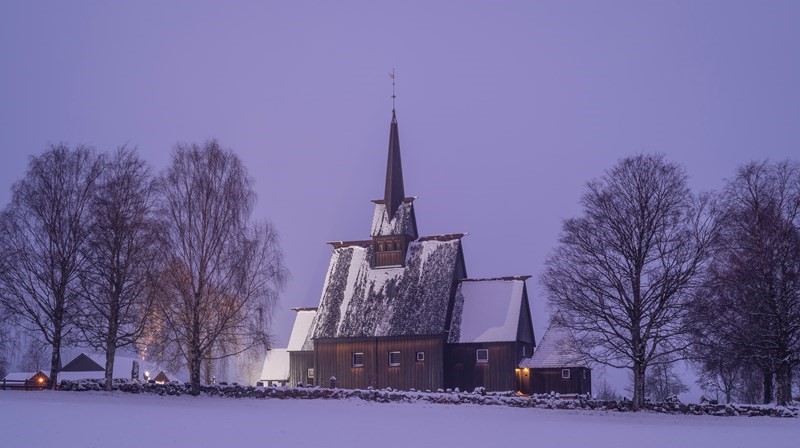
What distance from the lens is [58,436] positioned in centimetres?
1962

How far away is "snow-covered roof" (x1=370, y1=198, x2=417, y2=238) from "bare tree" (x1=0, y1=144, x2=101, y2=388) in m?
20.9

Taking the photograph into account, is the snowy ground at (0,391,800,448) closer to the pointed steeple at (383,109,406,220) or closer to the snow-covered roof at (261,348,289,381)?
the pointed steeple at (383,109,406,220)

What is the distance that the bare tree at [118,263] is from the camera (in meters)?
39.0

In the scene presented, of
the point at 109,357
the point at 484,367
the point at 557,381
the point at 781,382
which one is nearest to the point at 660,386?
the point at 557,381

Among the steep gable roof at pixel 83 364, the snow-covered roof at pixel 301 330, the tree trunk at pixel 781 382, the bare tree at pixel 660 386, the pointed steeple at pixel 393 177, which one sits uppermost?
the pointed steeple at pixel 393 177

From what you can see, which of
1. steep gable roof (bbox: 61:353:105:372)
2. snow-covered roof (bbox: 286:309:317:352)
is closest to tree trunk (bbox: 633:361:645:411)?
snow-covered roof (bbox: 286:309:317:352)

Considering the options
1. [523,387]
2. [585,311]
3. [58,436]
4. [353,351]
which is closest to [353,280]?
[353,351]

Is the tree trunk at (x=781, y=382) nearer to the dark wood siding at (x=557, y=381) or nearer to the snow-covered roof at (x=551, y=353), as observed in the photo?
the snow-covered roof at (x=551, y=353)

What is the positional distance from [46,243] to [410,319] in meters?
22.4

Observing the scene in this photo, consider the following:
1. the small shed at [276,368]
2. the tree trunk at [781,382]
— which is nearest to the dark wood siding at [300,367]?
the small shed at [276,368]

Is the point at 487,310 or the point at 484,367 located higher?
the point at 487,310

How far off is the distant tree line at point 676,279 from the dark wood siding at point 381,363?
1358cm

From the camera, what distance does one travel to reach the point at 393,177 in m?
56.6

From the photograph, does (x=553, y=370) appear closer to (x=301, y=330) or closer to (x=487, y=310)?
(x=487, y=310)
